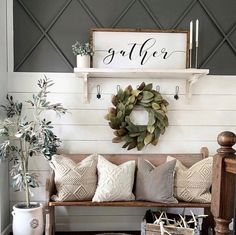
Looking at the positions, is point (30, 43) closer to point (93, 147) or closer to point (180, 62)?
point (93, 147)

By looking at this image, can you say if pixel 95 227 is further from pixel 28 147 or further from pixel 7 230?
pixel 28 147

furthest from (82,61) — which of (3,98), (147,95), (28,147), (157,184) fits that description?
(157,184)

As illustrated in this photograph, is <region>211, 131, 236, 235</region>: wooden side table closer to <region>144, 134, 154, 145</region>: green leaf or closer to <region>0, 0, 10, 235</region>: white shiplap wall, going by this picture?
<region>144, 134, 154, 145</region>: green leaf

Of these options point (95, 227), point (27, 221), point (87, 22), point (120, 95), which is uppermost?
point (87, 22)

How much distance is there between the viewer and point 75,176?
7.96 feet

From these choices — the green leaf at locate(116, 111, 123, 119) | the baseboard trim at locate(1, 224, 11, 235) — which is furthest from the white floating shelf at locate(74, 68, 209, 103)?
the baseboard trim at locate(1, 224, 11, 235)

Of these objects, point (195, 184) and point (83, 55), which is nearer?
point (195, 184)

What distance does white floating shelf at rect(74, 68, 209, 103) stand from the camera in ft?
8.35

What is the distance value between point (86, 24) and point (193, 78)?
1.07 metres

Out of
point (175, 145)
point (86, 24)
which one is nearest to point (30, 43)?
point (86, 24)

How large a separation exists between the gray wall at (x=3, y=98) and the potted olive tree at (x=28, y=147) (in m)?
0.08

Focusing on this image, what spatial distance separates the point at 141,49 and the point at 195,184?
126 cm

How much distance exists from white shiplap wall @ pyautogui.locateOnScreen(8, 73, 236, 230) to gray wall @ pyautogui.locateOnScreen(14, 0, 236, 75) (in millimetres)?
170

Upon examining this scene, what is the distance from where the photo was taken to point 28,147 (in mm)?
2607
